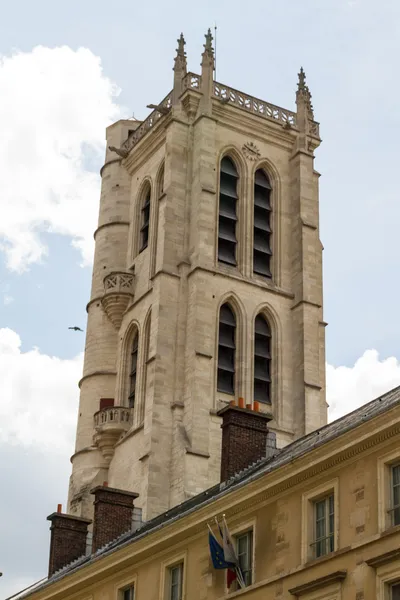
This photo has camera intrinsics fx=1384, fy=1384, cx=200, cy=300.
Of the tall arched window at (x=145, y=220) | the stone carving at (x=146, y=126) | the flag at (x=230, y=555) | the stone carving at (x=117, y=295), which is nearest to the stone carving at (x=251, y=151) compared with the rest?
the stone carving at (x=146, y=126)

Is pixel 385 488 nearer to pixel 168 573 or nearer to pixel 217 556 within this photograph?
pixel 217 556

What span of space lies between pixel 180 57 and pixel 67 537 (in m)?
30.7

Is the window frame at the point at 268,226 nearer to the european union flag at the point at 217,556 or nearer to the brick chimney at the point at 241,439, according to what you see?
the brick chimney at the point at 241,439

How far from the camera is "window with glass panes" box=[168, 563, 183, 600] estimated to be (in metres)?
28.0

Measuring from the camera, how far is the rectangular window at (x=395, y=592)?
2192 cm

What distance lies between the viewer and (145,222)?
63375 mm

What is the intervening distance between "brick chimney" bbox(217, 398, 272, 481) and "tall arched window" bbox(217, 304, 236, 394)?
23639mm

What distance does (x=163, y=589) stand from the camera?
28.2 m

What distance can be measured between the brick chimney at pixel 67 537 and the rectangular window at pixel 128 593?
8154 mm

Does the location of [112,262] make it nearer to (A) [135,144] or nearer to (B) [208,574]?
(A) [135,144]

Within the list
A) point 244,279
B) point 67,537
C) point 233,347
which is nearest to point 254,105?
point 244,279

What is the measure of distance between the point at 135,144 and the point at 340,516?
140 feet

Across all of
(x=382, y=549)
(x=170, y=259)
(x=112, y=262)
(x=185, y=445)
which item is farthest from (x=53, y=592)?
(x=112, y=262)

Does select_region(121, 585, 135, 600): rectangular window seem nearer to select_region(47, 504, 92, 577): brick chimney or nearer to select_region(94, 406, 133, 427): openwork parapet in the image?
select_region(47, 504, 92, 577): brick chimney
